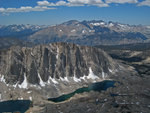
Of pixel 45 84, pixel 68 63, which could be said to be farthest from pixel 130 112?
pixel 68 63

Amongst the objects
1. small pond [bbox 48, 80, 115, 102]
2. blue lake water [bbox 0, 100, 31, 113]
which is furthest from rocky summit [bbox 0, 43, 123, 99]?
blue lake water [bbox 0, 100, 31, 113]

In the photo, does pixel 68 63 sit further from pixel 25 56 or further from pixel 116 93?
pixel 116 93

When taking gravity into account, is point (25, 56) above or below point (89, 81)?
above

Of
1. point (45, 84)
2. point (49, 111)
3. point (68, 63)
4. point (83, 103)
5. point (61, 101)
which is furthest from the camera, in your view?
point (68, 63)

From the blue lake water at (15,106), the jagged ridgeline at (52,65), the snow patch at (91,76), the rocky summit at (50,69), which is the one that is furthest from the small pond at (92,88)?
the blue lake water at (15,106)

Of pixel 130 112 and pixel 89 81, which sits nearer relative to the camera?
pixel 130 112

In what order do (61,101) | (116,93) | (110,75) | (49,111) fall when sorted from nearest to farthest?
(49,111)
(61,101)
(116,93)
(110,75)

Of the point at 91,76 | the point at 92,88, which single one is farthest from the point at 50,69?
the point at 91,76

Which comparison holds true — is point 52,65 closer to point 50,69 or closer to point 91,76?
point 50,69
